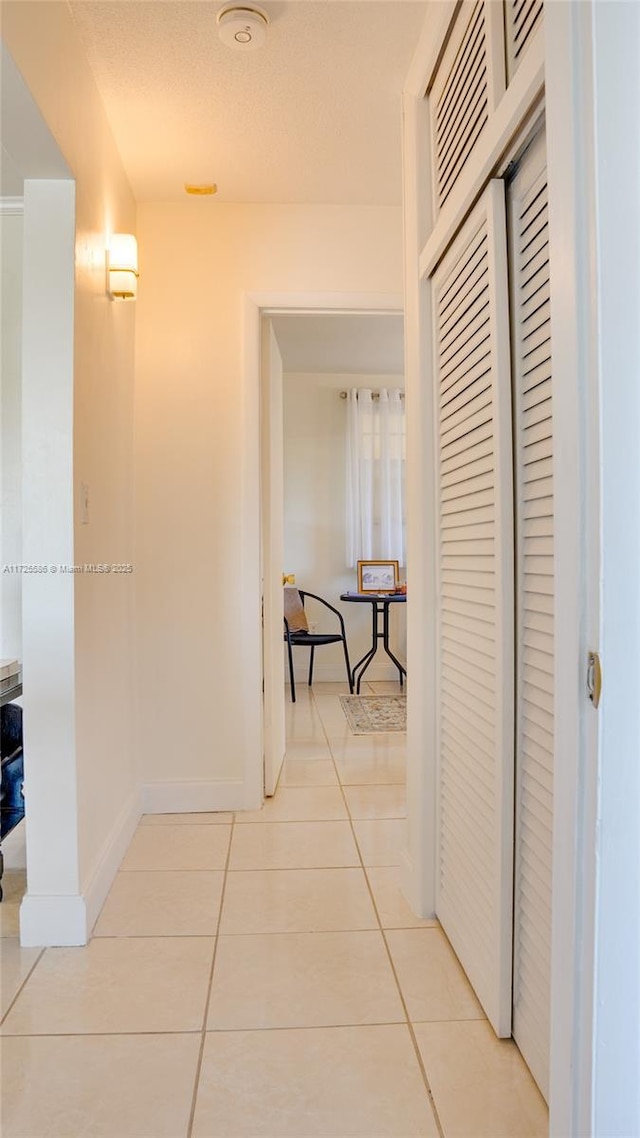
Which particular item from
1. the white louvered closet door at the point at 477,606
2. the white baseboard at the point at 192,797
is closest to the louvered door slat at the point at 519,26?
the white louvered closet door at the point at 477,606

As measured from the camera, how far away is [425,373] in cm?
202

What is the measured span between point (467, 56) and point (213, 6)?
720 mm

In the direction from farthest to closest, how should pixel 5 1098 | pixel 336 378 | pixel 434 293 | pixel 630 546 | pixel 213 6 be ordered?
1. pixel 336 378
2. pixel 434 293
3. pixel 213 6
4. pixel 5 1098
5. pixel 630 546

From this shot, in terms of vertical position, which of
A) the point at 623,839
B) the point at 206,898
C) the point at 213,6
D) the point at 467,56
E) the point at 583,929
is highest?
the point at 213,6

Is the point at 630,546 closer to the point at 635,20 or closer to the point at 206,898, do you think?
the point at 635,20

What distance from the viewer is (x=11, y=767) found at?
2385 mm

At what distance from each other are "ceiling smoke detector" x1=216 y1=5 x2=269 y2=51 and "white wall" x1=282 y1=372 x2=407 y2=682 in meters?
3.80

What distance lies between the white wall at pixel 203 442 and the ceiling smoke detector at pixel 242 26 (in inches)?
38.0

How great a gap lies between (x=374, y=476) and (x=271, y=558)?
2.78m

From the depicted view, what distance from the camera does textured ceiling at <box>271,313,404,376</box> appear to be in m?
4.20

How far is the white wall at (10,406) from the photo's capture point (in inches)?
Result: 99.8

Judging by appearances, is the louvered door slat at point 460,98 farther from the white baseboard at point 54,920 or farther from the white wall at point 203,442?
the white baseboard at point 54,920

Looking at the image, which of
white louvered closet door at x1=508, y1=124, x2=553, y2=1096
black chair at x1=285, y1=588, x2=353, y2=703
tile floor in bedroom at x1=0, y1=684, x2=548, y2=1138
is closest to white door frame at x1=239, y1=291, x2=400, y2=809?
tile floor in bedroom at x1=0, y1=684, x2=548, y2=1138

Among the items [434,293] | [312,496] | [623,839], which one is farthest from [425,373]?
[312,496]
